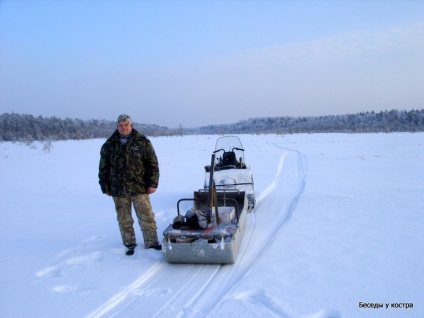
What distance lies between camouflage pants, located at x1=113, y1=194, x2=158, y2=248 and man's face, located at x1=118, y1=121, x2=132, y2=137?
39.5 inches

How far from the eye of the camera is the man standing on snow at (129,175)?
17.9ft

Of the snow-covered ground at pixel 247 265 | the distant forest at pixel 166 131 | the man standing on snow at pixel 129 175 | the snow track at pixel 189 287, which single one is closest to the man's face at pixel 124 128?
the man standing on snow at pixel 129 175

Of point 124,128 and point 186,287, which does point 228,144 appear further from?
point 186,287

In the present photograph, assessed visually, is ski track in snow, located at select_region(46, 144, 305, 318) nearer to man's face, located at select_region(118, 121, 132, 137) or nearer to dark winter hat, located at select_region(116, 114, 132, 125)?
man's face, located at select_region(118, 121, 132, 137)

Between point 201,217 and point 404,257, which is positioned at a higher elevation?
point 201,217

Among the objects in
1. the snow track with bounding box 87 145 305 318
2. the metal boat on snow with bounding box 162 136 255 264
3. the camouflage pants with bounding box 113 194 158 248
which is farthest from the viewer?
the camouflage pants with bounding box 113 194 158 248

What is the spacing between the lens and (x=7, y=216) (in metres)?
8.19

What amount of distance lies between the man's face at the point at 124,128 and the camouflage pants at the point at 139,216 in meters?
1.00

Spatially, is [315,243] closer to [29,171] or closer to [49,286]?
[49,286]

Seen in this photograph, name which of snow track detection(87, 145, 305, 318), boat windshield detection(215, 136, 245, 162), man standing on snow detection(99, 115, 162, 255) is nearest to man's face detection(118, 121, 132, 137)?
man standing on snow detection(99, 115, 162, 255)

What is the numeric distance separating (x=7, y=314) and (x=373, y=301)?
4.04 meters

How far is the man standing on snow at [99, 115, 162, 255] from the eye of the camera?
5461mm

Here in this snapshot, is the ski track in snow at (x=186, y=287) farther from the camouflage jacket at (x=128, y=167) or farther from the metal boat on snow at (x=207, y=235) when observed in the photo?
the camouflage jacket at (x=128, y=167)

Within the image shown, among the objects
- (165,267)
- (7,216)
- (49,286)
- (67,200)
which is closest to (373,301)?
(165,267)
